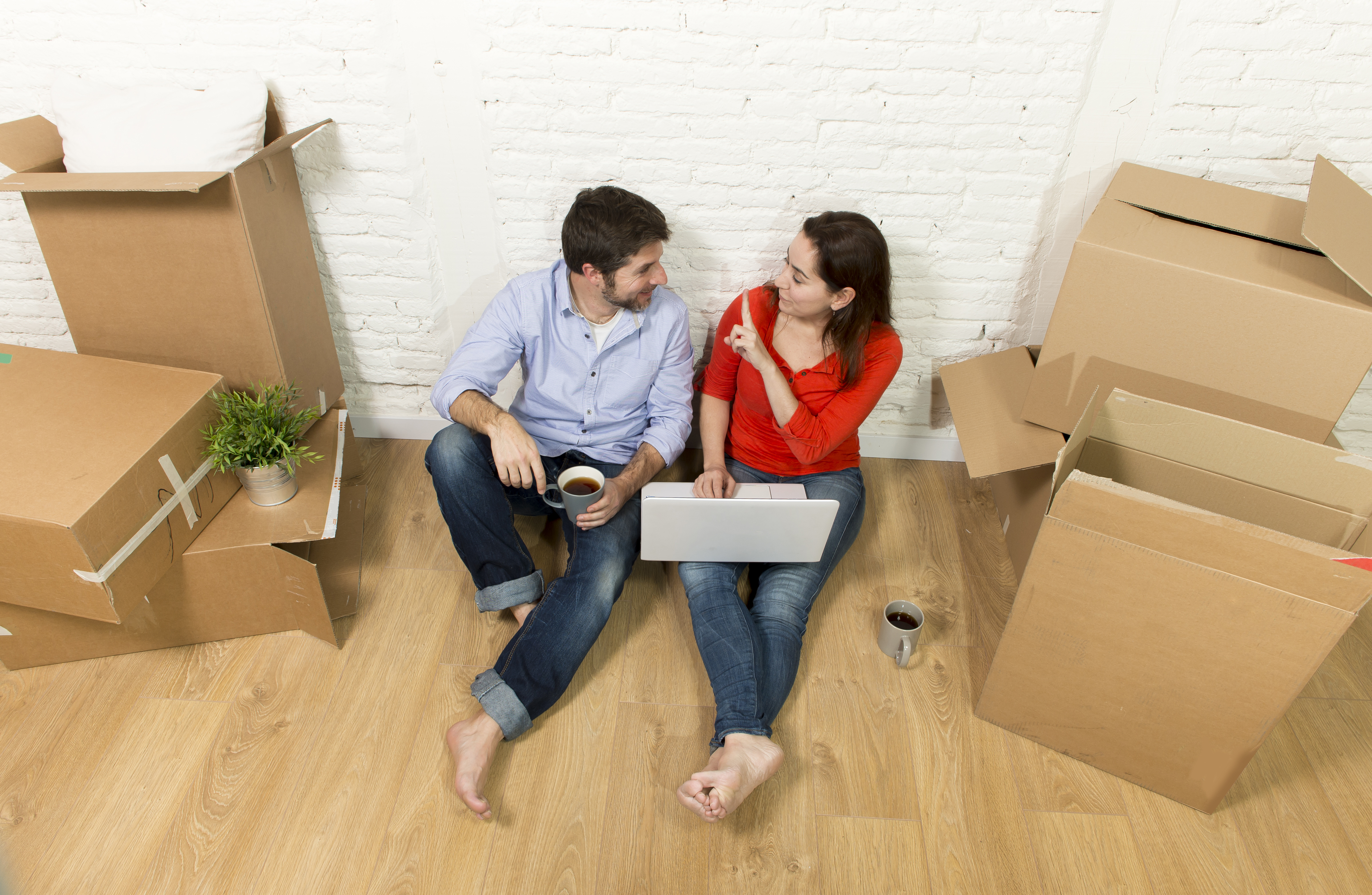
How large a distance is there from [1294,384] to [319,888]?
6.15 feet

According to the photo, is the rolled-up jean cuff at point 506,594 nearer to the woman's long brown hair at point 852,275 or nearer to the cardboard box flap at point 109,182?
the woman's long brown hair at point 852,275

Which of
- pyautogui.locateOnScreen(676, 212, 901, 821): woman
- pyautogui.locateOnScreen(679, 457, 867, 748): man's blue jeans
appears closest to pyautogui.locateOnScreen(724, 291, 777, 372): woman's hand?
pyautogui.locateOnScreen(676, 212, 901, 821): woman

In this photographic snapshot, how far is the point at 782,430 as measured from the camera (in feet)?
5.83

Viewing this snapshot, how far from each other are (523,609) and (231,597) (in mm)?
592

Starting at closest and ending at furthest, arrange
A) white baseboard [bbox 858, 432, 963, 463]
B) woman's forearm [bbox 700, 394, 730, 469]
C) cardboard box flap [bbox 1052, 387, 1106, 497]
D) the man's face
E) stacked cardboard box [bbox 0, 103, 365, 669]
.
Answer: cardboard box flap [bbox 1052, 387, 1106, 497] → stacked cardboard box [bbox 0, 103, 365, 669] → the man's face → woman's forearm [bbox 700, 394, 730, 469] → white baseboard [bbox 858, 432, 963, 463]

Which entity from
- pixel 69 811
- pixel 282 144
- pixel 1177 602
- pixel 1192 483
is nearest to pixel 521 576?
pixel 69 811

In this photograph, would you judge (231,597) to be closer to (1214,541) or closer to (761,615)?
(761,615)

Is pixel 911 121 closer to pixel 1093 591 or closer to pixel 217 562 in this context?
pixel 1093 591

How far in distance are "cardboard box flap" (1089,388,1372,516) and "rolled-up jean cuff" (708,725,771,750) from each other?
0.82 metres

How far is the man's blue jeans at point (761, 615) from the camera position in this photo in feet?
5.11

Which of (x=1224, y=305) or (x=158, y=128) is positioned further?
(x=158, y=128)

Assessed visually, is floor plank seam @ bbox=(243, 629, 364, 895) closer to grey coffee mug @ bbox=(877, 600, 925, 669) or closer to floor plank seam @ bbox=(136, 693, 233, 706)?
floor plank seam @ bbox=(136, 693, 233, 706)

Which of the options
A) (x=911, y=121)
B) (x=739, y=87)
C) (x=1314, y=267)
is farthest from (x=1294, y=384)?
(x=739, y=87)

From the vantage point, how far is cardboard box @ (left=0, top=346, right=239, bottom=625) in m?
1.38
